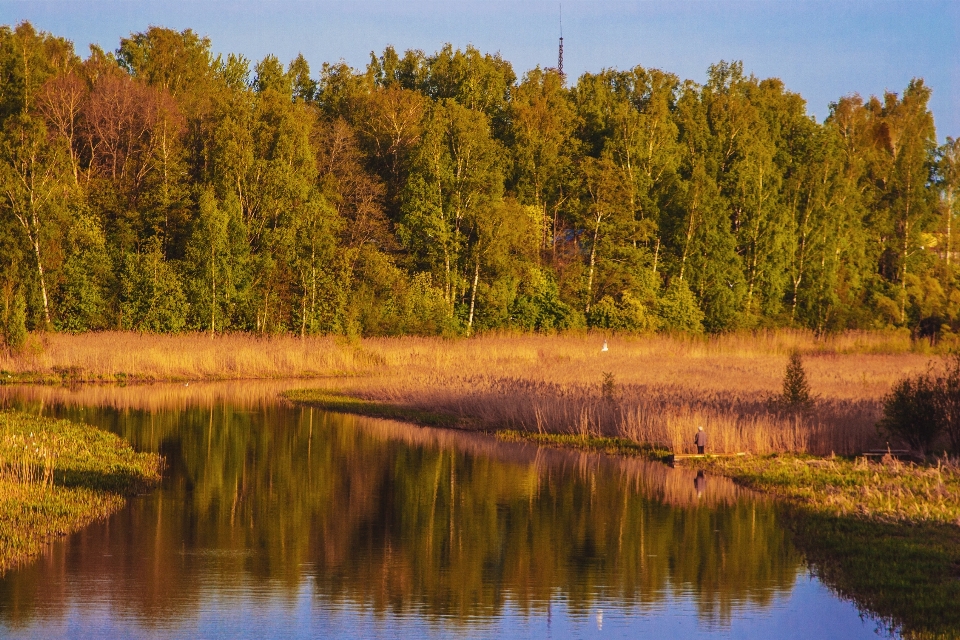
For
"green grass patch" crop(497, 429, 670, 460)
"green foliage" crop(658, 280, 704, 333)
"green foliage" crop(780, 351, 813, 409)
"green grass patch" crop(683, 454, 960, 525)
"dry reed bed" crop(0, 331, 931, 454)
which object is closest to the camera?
"green grass patch" crop(683, 454, 960, 525)

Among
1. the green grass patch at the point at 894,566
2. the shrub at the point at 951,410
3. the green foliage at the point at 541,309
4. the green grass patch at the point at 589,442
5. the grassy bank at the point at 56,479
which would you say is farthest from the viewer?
the green foliage at the point at 541,309

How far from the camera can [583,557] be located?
15.3 m

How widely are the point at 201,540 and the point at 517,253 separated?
50356 mm

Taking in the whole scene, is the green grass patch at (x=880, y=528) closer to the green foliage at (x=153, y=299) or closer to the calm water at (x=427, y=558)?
the calm water at (x=427, y=558)

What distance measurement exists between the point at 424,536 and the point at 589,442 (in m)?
10.3

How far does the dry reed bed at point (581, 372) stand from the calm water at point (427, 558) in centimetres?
294

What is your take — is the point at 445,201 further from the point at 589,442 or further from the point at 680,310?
the point at 589,442

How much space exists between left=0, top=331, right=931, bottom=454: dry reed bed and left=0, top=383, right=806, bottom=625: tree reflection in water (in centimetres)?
264

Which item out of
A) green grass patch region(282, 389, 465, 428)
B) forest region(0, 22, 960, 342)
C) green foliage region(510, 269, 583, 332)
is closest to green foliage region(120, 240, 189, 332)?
forest region(0, 22, 960, 342)

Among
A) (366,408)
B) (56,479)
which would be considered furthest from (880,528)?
(366,408)

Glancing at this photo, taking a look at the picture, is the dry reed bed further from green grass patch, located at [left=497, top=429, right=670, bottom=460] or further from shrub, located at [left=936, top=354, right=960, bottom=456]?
shrub, located at [left=936, top=354, right=960, bottom=456]

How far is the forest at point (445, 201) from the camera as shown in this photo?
57281 mm

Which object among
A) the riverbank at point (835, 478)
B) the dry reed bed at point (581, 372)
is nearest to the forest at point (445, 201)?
the dry reed bed at point (581, 372)

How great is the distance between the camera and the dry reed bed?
24641mm
